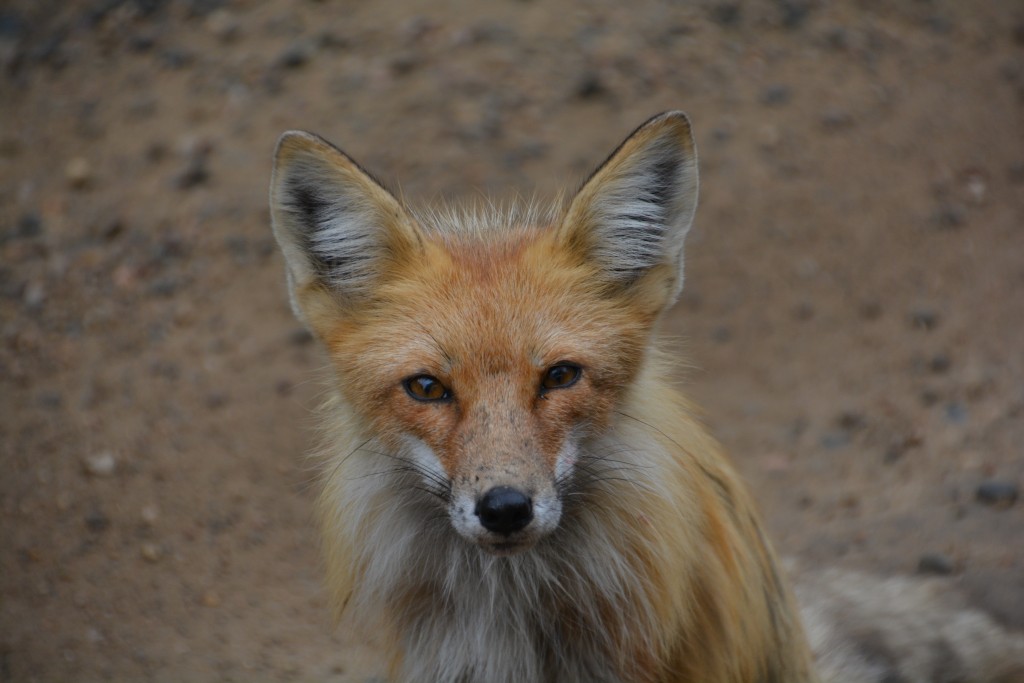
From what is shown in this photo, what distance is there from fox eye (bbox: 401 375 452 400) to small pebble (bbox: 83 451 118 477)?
3.87 meters

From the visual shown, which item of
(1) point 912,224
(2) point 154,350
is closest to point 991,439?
(1) point 912,224

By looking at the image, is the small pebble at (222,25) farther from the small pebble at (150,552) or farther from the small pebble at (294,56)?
the small pebble at (150,552)

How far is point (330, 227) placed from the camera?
173 inches

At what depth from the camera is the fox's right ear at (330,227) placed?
4.20 metres

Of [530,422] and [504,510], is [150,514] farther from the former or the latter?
[504,510]

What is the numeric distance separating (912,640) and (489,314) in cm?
293

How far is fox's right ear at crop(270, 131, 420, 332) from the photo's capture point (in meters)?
4.20

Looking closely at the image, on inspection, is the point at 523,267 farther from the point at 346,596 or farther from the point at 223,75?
the point at 223,75

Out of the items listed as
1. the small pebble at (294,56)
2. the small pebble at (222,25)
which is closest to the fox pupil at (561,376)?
the small pebble at (294,56)

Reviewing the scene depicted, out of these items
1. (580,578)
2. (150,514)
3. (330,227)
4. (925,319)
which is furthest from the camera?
(925,319)

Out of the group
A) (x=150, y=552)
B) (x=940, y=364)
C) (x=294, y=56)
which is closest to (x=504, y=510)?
(x=150, y=552)

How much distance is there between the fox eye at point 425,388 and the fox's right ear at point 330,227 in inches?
22.3

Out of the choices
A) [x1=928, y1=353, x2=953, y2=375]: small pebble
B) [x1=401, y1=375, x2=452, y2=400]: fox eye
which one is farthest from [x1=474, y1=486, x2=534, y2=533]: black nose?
[x1=928, y1=353, x2=953, y2=375]: small pebble

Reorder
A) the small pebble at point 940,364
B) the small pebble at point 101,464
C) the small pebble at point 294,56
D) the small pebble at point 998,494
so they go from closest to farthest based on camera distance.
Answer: the small pebble at point 998,494
the small pebble at point 101,464
the small pebble at point 940,364
the small pebble at point 294,56
